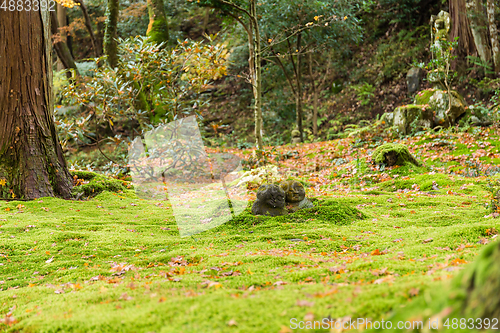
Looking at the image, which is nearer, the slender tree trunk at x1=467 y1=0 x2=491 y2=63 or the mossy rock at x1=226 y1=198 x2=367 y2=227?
the mossy rock at x1=226 y1=198 x2=367 y2=227

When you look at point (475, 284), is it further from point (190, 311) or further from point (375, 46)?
point (375, 46)

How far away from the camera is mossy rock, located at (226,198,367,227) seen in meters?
4.64

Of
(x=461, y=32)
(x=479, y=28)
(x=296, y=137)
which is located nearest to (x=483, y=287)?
(x=296, y=137)

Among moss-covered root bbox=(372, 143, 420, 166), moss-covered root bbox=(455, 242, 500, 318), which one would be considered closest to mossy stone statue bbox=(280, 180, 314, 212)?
moss-covered root bbox=(372, 143, 420, 166)

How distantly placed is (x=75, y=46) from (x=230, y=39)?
12115 mm

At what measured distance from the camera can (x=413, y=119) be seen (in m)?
9.82

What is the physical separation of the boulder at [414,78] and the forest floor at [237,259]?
648 centimetres

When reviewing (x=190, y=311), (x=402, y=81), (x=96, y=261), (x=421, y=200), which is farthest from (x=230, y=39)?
(x=190, y=311)

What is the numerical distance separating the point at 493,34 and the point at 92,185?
39.7ft

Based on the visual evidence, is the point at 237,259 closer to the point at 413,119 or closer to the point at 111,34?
the point at 413,119

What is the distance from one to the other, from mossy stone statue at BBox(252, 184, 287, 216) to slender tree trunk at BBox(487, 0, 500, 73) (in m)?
9.93

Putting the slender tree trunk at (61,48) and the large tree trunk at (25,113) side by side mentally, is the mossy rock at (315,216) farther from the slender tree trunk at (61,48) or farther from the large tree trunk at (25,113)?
the slender tree trunk at (61,48)

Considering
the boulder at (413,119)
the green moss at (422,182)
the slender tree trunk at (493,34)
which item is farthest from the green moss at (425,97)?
the green moss at (422,182)

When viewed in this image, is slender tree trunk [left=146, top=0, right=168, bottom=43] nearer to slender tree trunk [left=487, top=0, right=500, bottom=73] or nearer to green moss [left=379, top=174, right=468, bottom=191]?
green moss [left=379, top=174, right=468, bottom=191]
